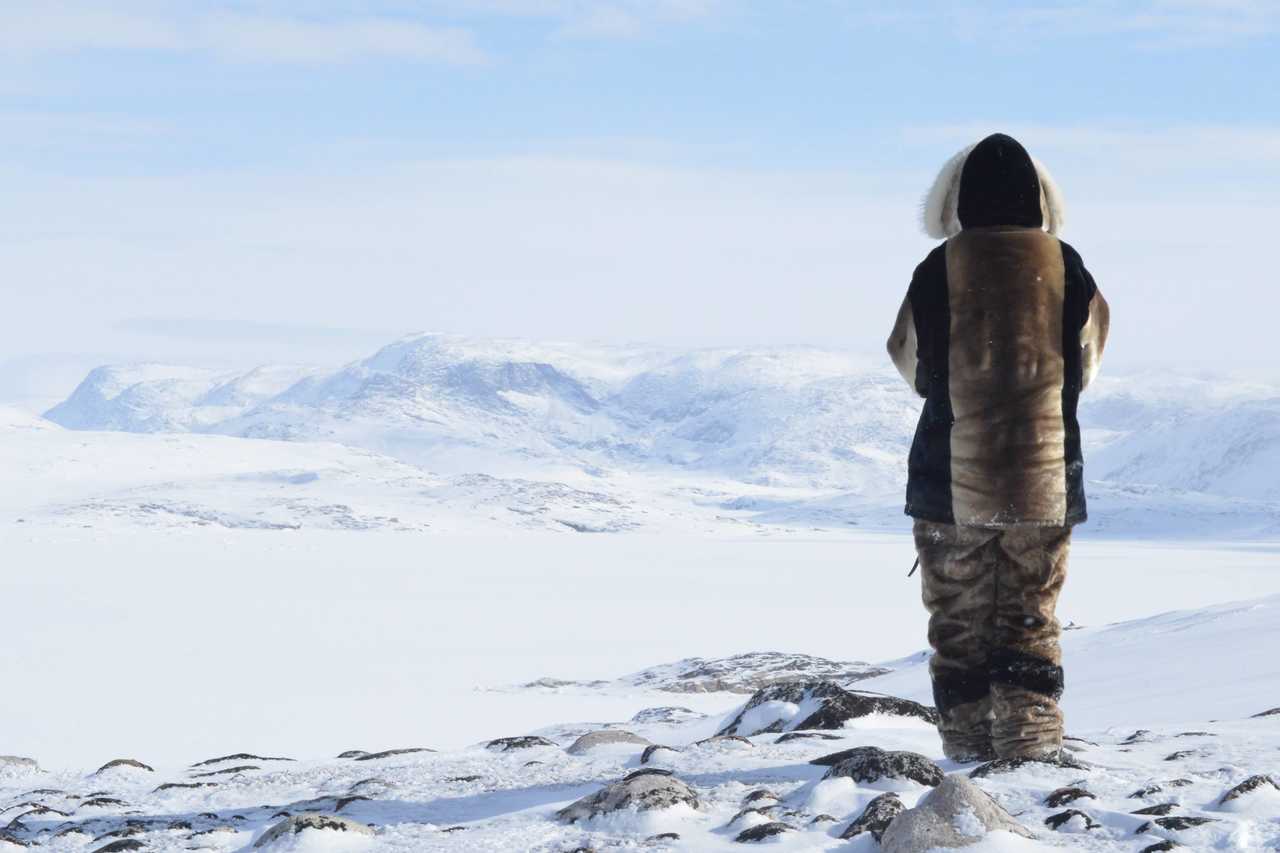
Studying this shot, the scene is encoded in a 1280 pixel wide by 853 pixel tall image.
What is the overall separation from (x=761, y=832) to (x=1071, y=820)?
109cm

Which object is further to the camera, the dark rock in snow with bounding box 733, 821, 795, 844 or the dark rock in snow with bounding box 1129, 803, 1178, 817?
the dark rock in snow with bounding box 1129, 803, 1178, 817

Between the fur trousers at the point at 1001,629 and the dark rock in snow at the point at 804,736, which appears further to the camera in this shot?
the dark rock in snow at the point at 804,736

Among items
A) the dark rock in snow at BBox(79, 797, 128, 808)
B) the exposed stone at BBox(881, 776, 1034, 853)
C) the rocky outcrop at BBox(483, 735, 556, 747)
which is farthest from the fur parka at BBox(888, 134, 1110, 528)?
the dark rock in snow at BBox(79, 797, 128, 808)

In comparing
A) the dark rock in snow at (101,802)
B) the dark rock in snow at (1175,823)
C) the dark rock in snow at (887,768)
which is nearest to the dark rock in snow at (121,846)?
the dark rock in snow at (101,802)

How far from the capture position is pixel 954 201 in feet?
18.0

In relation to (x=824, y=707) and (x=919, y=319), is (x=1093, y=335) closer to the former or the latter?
(x=919, y=319)

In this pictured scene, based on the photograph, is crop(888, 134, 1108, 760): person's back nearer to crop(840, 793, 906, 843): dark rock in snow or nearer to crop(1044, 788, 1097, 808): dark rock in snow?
crop(1044, 788, 1097, 808): dark rock in snow

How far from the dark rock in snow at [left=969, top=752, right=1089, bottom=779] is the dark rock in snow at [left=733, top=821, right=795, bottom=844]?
1.09m

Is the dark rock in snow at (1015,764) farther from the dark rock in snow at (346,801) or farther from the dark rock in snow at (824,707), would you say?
the dark rock in snow at (346,801)

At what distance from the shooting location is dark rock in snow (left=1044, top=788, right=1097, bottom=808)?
15.7 feet

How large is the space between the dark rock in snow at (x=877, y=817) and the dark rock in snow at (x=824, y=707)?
7.25ft

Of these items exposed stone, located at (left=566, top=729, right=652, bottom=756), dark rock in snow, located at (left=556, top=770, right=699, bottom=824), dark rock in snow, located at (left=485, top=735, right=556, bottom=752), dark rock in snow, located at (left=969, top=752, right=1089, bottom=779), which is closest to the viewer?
dark rock in snow, located at (left=556, top=770, right=699, bottom=824)

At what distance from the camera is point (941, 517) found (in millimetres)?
5355

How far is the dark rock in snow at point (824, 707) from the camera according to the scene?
693 centimetres
